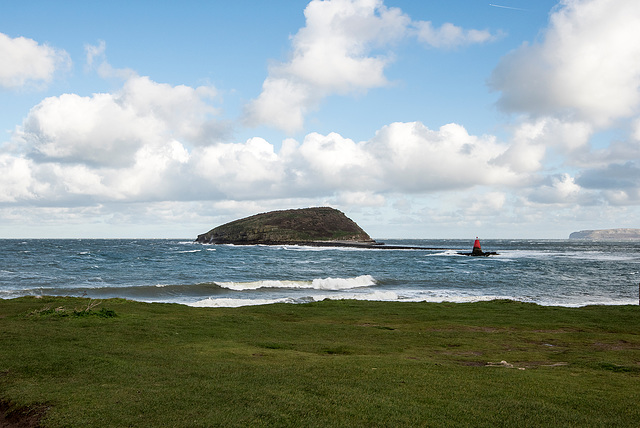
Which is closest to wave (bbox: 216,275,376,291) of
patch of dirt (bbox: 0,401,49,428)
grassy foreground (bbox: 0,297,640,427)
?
grassy foreground (bbox: 0,297,640,427)

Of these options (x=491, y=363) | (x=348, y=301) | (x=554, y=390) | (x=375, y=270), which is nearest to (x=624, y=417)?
(x=554, y=390)

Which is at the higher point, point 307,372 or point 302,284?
point 307,372

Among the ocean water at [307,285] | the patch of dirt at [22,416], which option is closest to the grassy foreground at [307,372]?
the patch of dirt at [22,416]

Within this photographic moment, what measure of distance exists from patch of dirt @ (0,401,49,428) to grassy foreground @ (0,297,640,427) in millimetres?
46

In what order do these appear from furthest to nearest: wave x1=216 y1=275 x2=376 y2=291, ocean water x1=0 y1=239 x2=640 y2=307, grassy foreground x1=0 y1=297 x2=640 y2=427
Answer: wave x1=216 y1=275 x2=376 y2=291 → ocean water x1=0 y1=239 x2=640 y2=307 → grassy foreground x1=0 y1=297 x2=640 y2=427

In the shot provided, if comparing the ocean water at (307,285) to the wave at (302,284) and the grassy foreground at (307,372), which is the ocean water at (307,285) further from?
the grassy foreground at (307,372)

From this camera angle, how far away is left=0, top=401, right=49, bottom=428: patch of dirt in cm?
850

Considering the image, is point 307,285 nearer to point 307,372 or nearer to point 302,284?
point 302,284

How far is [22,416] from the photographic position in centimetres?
878

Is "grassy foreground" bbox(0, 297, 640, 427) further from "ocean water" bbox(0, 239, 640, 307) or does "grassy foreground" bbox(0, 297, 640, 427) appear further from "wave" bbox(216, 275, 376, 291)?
"wave" bbox(216, 275, 376, 291)

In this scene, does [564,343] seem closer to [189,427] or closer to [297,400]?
[297,400]

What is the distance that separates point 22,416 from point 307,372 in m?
6.06

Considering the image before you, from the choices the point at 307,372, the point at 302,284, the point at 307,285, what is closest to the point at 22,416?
the point at 307,372

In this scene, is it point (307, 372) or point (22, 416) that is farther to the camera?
point (307, 372)
